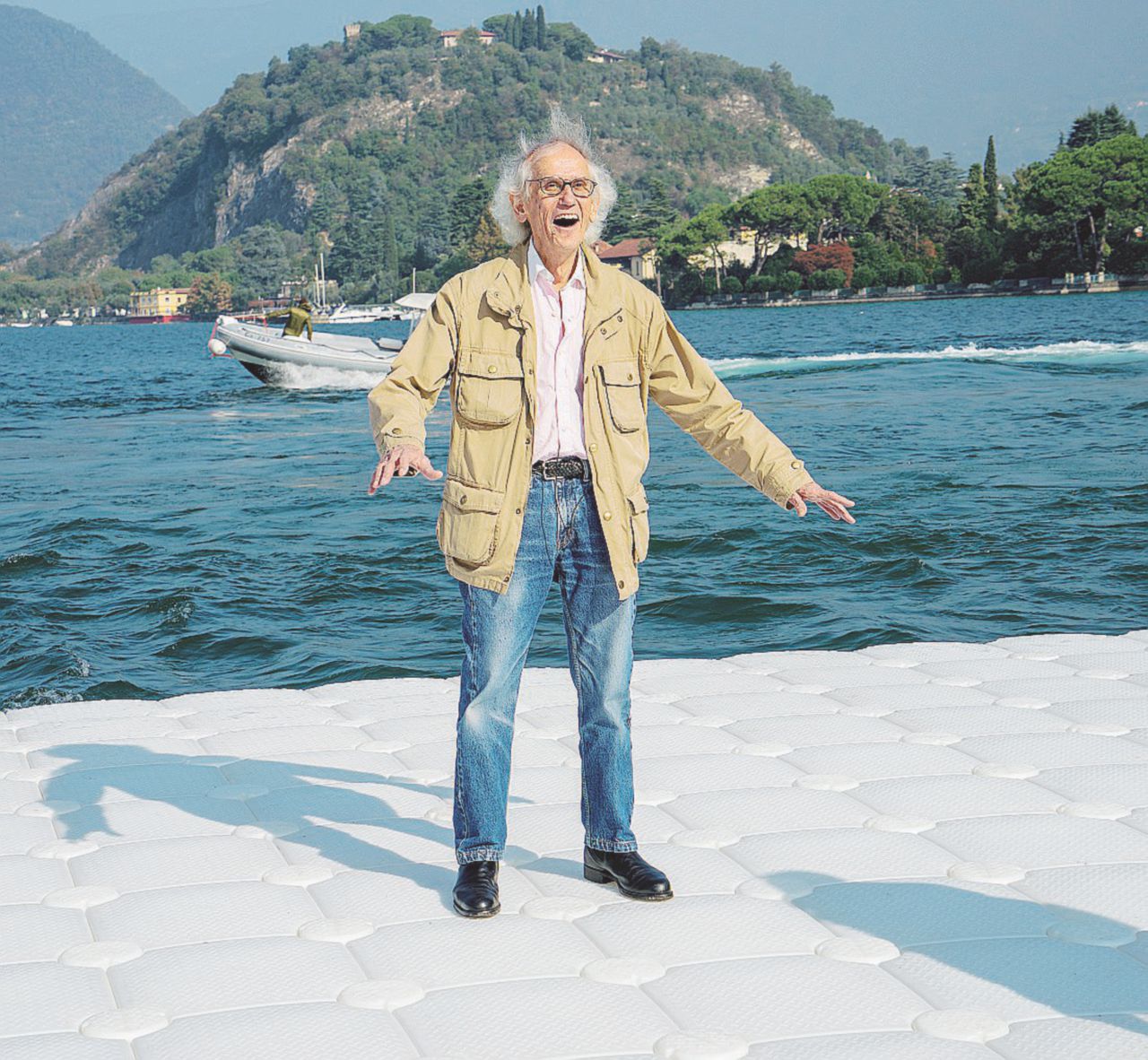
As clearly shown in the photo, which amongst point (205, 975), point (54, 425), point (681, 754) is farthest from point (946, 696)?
point (54, 425)

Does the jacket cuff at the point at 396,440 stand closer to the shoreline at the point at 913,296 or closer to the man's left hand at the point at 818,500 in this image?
the man's left hand at the point at 818,500

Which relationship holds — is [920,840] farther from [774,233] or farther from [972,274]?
[774,233]

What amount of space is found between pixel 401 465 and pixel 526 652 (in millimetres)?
Answer: 557

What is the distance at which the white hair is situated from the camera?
3.66 m

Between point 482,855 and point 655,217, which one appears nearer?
point 482,855

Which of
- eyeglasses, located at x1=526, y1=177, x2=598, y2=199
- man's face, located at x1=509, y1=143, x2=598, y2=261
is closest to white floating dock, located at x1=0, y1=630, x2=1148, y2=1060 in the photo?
man's face, located at x1=509, y1=143, x2=598, y2=261

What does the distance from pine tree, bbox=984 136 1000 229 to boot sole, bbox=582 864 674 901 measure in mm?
106659

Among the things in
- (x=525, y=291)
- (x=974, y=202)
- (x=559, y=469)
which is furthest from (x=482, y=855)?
(x=974, y=202)

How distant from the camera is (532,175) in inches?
142

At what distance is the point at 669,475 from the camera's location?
19.2 m

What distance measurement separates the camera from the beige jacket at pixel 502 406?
358 cm

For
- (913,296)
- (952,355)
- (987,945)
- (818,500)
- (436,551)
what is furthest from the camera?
(913,296)

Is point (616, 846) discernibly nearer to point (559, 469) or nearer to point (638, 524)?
point (638, 524)

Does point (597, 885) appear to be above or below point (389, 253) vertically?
below
